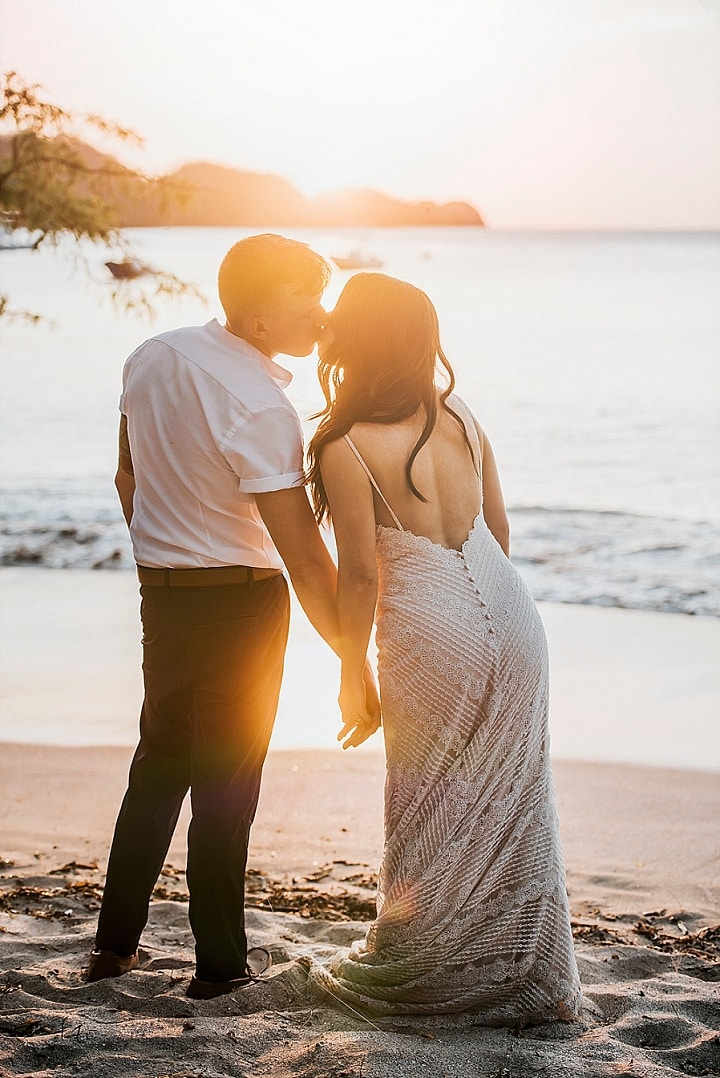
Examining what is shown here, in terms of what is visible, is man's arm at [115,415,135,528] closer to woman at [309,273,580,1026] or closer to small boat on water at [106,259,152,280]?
woman at [309,273,580,1026]

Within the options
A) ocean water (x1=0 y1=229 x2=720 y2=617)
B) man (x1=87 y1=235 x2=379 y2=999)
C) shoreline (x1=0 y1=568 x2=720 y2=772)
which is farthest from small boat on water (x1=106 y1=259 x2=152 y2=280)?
man (x1=87 y1=235 x2=379 y2=999)

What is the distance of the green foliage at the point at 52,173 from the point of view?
5258 mm

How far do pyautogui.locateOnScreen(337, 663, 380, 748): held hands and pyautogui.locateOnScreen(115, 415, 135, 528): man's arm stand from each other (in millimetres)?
791

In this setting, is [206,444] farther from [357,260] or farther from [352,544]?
[357,260]

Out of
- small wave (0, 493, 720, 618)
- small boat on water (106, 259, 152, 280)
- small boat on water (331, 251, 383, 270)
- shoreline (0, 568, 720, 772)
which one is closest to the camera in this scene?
shoreline (0, 568, 720, 772)

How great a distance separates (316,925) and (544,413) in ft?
67.0

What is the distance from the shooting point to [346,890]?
160 inches

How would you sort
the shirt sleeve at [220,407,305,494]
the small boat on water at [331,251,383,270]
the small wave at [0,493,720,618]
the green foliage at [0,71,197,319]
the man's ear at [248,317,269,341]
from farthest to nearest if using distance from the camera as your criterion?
1. the small boat on water at [331,251,383,270]
2. the small wave at [0,493,720,618]
3. the green foliage at [0,71,197,319]
4. the man's ear at [248,317,269,341]
5. the shirt sleeve at [220,407,305,494]

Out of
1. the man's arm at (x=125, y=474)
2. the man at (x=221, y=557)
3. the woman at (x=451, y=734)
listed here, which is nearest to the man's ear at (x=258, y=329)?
the man at (x=221, y=557)

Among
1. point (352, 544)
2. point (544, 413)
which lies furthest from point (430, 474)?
point (544, 413)

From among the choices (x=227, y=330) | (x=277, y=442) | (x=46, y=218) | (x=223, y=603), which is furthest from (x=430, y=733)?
(x=46, y=218)

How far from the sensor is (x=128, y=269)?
231 inches

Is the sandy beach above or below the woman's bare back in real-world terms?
below

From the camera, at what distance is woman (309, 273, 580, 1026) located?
2.94m
